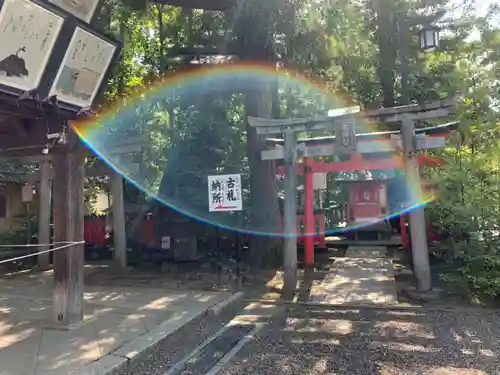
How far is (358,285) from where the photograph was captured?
9.52 metres

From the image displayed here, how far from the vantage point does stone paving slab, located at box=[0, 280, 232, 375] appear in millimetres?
5043

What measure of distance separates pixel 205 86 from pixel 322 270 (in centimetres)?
576

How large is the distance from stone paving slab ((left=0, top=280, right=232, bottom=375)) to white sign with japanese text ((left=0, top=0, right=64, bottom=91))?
303 centimetres

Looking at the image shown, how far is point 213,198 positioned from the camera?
923 cm

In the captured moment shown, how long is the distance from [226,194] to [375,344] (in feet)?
14.3

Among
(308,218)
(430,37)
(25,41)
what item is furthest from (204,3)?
(308,218)

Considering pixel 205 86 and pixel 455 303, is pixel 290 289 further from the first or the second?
pixel 205 86

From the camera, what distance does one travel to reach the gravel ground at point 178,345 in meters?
5.14

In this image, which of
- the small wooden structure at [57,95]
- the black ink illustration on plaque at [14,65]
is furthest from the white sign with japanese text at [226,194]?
the black ink illustration on plaque at [14,65]

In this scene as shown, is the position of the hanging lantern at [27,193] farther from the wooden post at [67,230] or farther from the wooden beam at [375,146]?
the wooden post at [67,230]

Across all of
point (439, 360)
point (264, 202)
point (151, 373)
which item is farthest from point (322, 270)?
point (151, 373)

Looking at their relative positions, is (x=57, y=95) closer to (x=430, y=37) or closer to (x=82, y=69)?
(x=82, y=69)

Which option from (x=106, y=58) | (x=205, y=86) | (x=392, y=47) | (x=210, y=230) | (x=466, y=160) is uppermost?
(x=392, y=47)

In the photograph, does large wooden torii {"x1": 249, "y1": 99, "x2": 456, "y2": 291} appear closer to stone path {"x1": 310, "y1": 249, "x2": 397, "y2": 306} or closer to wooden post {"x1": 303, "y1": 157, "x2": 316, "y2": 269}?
stone path {"x1": 310, "y1": 249, "x2": 397, "y2": 306}
